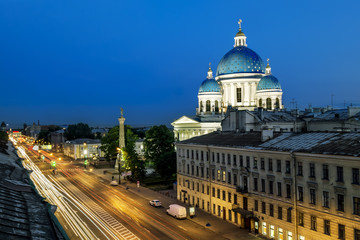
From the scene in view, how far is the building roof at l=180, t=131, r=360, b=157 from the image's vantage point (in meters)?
31.7

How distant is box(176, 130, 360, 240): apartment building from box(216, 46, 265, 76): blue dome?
64.0 m

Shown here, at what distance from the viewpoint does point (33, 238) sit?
10938 mm

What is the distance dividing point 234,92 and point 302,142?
77.9 meters

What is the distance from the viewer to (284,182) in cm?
3656

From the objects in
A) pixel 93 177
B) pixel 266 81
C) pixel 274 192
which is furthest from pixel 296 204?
pixel 266 81

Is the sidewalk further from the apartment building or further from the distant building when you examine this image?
the distant building

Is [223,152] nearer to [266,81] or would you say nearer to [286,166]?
[286,166]

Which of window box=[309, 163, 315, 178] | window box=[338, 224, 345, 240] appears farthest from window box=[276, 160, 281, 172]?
window box=[338, 224, 345, 240]

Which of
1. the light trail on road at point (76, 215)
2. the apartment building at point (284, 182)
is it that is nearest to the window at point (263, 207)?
the apartment building at point (284, 182)

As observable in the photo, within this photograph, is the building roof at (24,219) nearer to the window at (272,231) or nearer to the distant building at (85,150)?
the window at (272,231)

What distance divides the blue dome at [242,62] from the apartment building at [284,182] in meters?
64.0

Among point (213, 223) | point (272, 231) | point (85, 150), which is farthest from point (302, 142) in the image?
point (85, 150)

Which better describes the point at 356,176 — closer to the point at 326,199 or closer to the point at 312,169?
the point at 326,199

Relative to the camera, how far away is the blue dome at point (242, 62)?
114 metres
